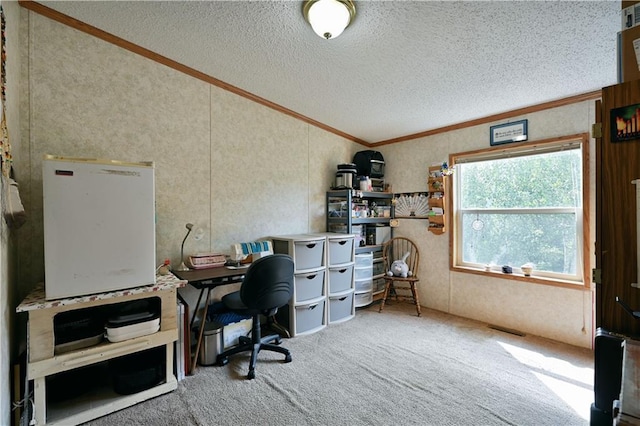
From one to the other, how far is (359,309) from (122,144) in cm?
310

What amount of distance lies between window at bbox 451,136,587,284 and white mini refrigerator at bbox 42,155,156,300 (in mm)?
3308

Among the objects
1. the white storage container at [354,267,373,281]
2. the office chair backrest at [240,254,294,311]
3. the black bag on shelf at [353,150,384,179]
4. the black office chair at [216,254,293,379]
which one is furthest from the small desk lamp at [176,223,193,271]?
the black bag on shelf at [353,150,384,179]

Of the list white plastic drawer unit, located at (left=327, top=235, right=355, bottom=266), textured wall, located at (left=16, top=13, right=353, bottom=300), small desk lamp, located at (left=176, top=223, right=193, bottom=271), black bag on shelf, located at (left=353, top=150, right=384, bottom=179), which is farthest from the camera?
black bag on shelf, located at (left=353, top=150, right=384, bottom=179)

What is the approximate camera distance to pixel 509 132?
9.84 feet

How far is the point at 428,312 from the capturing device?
3.53 m

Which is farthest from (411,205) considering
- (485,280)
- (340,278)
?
(340,278)


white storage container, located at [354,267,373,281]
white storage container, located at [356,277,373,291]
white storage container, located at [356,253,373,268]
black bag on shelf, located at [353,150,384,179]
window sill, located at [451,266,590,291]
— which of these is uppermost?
black bag on shelf, located at [353,150,384,179]

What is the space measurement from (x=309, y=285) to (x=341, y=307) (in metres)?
0.59

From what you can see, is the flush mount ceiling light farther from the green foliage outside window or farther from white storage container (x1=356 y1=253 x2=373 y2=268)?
white storage container (x1=356 y1=253 x2=373 y2=268)

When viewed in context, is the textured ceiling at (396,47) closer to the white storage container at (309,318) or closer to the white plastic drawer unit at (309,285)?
the white plastic drawer unit at (309,285)

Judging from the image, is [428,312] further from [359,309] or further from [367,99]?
[367,99]

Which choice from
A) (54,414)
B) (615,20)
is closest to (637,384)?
(615,20)

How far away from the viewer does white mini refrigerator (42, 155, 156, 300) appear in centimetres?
158

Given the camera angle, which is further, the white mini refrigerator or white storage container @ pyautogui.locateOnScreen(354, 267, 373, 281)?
white storage container @ pyautogui.locateOnScreen(354, 267, 373, 281)
